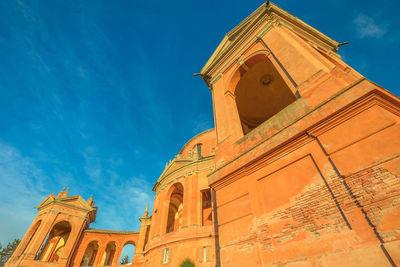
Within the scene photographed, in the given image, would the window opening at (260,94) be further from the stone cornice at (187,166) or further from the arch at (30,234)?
the arch at (30,234)

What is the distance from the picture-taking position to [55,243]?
26.7 meters

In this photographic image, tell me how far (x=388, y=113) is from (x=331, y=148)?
95 centimetres

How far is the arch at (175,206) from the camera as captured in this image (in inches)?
742

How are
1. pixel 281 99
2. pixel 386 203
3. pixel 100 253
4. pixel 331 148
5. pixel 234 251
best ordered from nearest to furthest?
pixel 386 203
pixel 331 148
pixel 234 251
pixel 281 99
pixel 100 253

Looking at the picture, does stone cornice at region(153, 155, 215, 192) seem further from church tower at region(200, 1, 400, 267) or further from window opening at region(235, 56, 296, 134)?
church tower at region(200, 1, 400, 267)

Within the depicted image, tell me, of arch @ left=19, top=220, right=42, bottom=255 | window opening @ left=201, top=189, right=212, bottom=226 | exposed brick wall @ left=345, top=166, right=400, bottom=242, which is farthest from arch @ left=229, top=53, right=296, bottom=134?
arch @ left=19, top=220, right=42, bottom=255

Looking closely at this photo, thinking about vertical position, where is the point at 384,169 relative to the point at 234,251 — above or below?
above

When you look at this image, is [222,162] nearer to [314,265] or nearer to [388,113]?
[314,265]

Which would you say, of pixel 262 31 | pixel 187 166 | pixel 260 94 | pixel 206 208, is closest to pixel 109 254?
pixel 206 208

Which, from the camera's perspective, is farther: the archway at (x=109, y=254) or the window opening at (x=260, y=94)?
the archway at (x=109, y=254)

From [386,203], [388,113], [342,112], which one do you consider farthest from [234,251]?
[388,113]

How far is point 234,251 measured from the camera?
13.0 ft

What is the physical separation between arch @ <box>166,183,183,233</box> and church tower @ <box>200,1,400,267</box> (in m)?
14.2

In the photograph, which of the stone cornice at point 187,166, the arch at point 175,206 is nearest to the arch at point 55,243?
the arch at point 175,206
